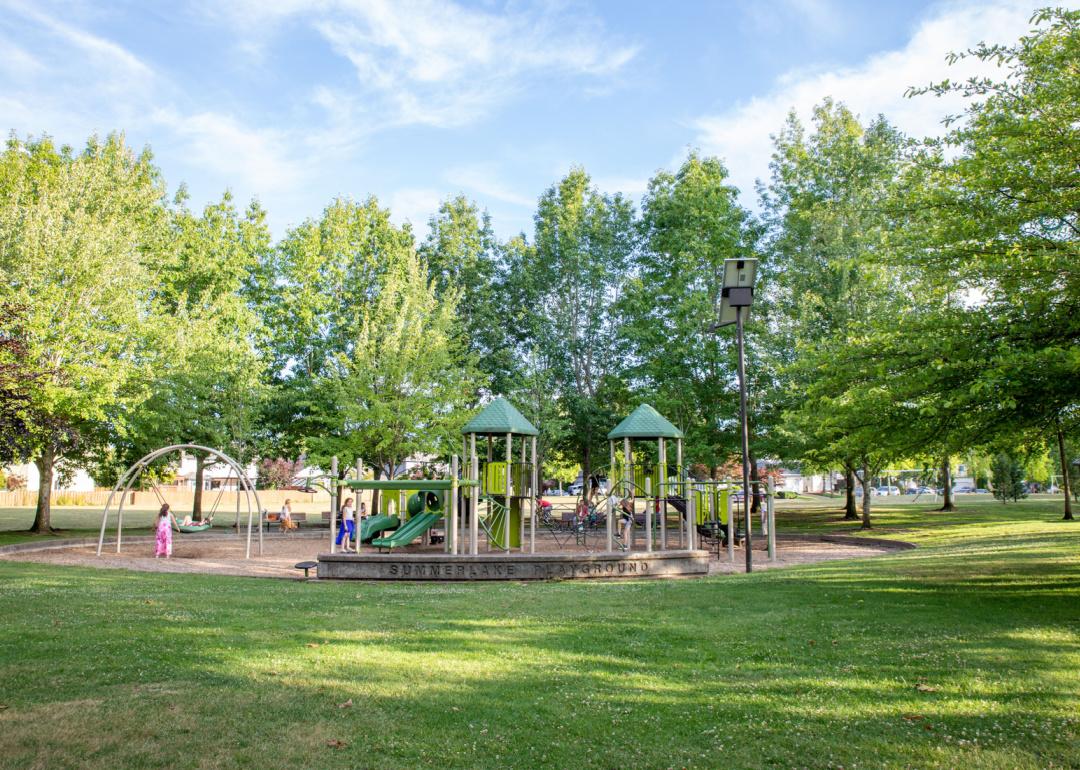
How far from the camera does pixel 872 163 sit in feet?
106

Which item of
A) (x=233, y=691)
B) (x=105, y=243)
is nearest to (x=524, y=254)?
(x=105, y=243)

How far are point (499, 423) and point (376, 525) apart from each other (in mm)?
5457

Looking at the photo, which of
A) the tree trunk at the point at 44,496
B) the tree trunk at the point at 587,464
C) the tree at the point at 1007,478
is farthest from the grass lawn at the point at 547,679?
the tree at the point at 1007,478

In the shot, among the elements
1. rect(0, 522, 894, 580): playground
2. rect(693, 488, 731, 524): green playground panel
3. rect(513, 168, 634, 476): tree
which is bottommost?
rect(0, 522, 894, 580): playground

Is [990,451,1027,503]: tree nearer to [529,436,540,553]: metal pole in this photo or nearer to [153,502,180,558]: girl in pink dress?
[529,436,540,553]: metal pole

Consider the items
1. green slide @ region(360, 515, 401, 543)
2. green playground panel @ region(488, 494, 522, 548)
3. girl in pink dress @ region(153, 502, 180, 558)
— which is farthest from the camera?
green slide @ region(360, 515, 401, 543)

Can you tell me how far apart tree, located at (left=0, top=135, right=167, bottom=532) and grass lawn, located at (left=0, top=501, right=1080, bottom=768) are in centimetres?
1302

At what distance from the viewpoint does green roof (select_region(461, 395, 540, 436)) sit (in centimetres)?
1970

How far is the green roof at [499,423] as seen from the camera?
1970 cm

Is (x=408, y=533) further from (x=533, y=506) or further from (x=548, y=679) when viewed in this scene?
(x=548, y=679)

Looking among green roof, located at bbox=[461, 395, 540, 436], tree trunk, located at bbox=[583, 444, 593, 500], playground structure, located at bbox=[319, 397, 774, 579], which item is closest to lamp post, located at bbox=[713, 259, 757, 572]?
playground structure, located at bbox=[319, 397, 774, 579]

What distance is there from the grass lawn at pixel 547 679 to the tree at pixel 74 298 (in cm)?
1302

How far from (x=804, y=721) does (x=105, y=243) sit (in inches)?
1130

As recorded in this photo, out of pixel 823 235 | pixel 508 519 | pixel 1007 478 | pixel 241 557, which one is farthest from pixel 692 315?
pixel 1007 478
